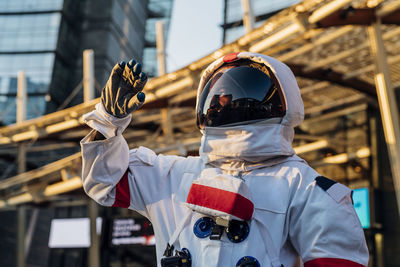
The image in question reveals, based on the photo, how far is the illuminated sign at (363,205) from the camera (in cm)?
923

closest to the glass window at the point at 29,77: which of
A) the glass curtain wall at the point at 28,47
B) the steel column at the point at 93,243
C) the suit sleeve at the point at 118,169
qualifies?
the glass curtain wall at the point at 28,47

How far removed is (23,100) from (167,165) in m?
12.2

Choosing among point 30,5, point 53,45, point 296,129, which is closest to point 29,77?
point 53,45

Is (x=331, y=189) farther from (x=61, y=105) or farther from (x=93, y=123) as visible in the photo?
(x=61, y=105)

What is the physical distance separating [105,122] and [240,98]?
58 centimetres

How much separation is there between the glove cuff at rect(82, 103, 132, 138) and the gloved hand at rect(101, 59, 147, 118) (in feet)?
0.06

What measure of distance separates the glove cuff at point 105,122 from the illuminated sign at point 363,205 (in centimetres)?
820

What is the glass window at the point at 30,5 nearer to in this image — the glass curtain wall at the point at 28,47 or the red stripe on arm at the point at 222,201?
the glass curtain wall at the point at 28,47

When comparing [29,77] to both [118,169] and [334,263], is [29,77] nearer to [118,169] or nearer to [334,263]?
[118,169]

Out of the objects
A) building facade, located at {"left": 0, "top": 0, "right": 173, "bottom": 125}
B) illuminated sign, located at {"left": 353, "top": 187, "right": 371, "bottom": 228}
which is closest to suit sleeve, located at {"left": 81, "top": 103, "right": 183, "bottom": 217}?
illuminated sign, located at {"left": 353, "top": 187, "right": 371, "bottom": 228}

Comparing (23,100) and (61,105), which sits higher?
(61,105)

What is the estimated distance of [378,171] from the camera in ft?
31.8

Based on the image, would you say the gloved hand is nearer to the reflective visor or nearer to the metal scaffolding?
the reflective visor

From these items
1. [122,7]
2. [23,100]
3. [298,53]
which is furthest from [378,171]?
[122,7]
